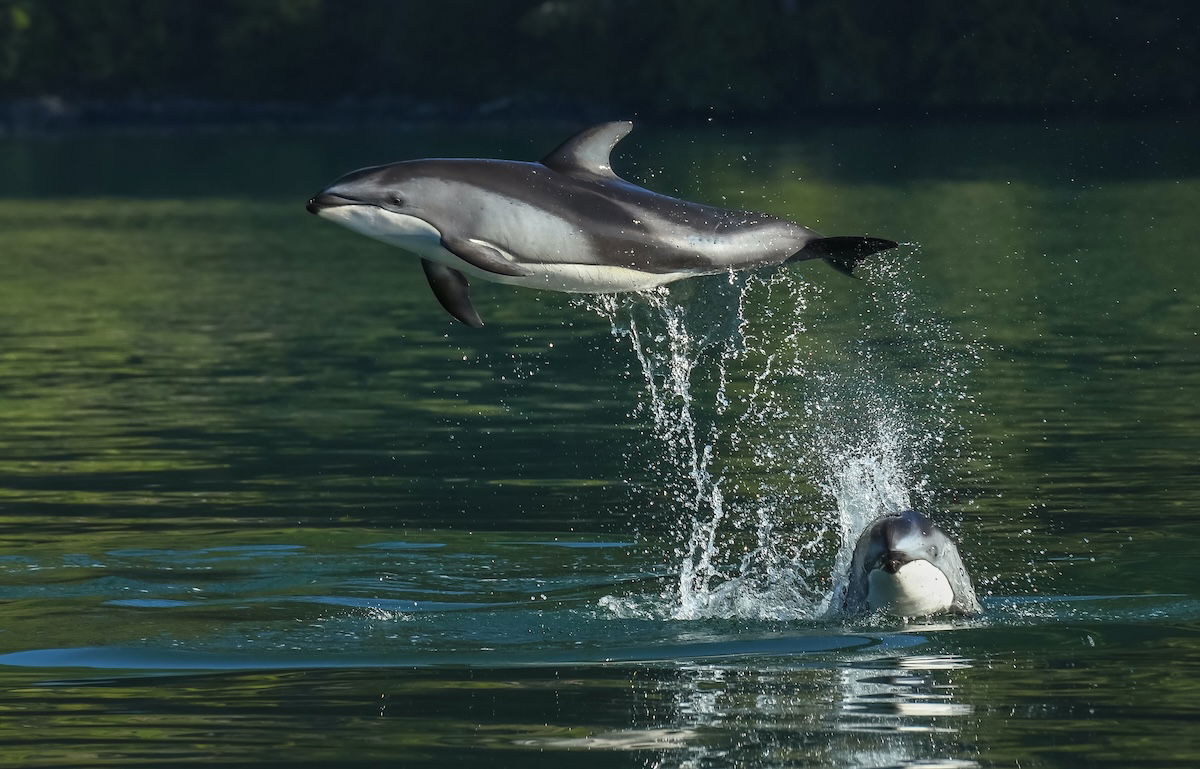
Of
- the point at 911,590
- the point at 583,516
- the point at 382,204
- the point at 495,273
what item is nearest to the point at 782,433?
the point at 583,516

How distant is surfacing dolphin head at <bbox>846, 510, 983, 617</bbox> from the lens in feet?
40.6

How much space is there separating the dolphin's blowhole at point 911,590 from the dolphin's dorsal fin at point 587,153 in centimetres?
271

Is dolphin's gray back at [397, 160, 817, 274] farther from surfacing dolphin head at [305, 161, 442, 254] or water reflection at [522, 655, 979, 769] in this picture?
water reflection at [522, 655, 979, 769]

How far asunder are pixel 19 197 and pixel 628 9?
132 feet

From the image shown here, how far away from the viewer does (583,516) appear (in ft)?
53.5

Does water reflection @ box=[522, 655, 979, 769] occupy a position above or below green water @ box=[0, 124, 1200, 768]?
below

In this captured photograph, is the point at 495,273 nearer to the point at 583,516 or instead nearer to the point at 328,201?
the point at 328,201

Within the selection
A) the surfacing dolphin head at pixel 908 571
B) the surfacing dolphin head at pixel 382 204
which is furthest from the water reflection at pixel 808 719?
the surfacing dolphin head at pixel 382 204

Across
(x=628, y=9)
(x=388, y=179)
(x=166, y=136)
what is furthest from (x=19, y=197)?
(x=388, y=179)

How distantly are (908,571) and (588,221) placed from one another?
2818mm

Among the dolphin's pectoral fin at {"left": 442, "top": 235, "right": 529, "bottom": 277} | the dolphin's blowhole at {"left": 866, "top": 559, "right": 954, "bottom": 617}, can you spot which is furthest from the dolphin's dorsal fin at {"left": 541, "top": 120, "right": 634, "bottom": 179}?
the dolphin's blowhole at {"left": 866, "top": 559, "right": 954, "bottom": 617}

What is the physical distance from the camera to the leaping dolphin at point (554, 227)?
10.5 m

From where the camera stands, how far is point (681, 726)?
1052cm

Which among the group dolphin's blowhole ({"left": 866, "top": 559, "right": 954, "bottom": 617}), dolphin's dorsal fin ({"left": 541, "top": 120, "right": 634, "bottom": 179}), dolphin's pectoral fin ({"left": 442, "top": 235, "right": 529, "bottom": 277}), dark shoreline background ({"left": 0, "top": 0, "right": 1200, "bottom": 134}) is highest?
dark shoreline background ({"left": 0, "top": 0, "right": 1200, "bottom": 134})
